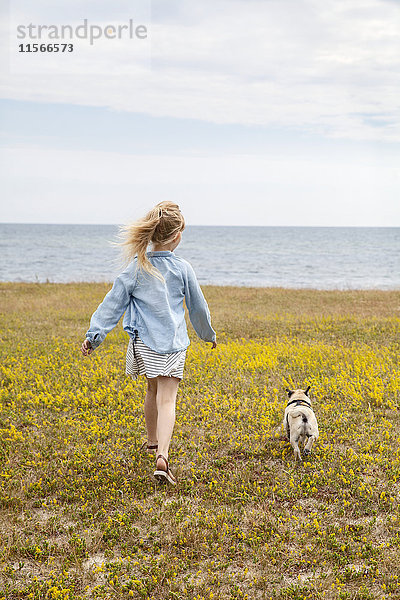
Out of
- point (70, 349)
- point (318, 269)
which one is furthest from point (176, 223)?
point (318, 269)

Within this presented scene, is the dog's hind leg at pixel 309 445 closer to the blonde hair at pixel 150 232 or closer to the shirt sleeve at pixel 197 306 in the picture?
the shirt sleeve at pixel 197 306

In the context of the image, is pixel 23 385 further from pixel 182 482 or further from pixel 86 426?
pixel 182 482

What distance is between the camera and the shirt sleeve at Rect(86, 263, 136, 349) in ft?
17.8

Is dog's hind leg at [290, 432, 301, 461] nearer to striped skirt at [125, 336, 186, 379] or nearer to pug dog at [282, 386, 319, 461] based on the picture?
pug dog at [282, 386, 319, 461]

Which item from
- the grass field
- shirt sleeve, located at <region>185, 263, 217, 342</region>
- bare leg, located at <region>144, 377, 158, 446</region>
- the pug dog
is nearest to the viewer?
the grass field

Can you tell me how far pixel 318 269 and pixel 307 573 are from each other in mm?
59024

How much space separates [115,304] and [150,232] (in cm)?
82

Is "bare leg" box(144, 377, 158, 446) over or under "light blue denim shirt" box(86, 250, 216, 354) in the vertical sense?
under

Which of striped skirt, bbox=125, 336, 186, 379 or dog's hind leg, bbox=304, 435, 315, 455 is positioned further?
dog's hind leg, bbox=304, 435, 315, 455

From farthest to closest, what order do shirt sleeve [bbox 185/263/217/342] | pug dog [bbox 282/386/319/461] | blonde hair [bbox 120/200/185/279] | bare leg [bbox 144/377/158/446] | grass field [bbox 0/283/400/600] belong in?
1. pug dog [bbox 282/386/319/461]
2. bare leg [bbox 144/377/158/446]
3. shirt sleeve [bbox 185/263/217/342]
4. blonde hair [bbox 120/200/185/279]
5. grass field [bbox 0/283/400/600]

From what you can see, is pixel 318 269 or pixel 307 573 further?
pixel 318 269

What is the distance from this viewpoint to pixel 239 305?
66.3 feet

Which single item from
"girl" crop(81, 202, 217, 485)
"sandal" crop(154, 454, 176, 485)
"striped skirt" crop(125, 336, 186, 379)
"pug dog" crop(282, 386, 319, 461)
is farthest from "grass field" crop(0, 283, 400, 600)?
"striped skirt" crop(125, 336, 186, 379)

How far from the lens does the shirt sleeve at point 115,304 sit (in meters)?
5.42
